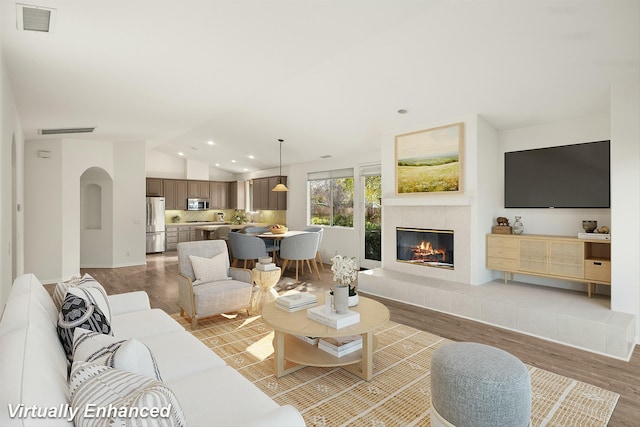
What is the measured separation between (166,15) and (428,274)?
4414 mm

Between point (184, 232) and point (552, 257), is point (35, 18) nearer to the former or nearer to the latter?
point (552, 257)

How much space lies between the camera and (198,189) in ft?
35.1

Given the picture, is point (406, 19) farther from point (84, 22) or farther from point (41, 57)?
point (41, 57)

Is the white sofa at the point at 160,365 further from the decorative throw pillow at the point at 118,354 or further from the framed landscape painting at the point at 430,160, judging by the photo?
the framed landscape painting at the point at 430,160

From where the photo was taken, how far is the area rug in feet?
7.12

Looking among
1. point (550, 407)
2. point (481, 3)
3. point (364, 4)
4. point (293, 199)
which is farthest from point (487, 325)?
point (293, 199)

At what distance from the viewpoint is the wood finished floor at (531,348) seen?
2.51 m

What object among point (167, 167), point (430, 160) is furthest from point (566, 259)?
point (167, 167)

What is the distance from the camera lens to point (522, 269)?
14.4ft

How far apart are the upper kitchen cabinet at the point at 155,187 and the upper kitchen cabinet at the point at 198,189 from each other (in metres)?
0.78

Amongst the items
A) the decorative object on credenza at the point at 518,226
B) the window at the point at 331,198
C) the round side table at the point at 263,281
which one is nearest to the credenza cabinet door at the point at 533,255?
the decorative object on credenza at the point at 518,226

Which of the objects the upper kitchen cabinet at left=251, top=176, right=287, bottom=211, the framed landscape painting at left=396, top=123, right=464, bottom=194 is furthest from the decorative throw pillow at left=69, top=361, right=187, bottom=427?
the upper kitchen cabinet at left=251, top=176, right=287, bottom=211

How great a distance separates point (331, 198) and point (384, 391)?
18.8ft

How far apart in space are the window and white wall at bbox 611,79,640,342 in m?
4.59
